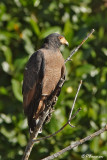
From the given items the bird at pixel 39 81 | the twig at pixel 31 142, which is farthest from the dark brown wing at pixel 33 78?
the twig at pixel 31 142

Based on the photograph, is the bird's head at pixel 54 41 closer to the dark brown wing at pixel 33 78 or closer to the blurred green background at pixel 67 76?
the dark brown wing at pixel 33 78

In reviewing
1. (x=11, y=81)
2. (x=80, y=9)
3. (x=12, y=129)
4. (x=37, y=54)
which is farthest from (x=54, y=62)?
(x=80, y=9)

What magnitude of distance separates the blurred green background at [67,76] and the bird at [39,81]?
791 millimetres

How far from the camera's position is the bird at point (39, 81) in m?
3.71

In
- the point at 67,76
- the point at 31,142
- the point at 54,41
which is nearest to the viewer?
the point at 31,142

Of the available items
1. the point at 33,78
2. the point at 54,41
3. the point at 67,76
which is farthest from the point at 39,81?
the point at 67,76

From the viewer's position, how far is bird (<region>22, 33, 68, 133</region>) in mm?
3705

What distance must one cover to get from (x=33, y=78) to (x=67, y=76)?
1202 mm

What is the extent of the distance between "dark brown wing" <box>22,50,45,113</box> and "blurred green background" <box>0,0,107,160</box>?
84 centimetres

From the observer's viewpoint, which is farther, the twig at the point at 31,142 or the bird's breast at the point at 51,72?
the bird's breast at the point at 51,72

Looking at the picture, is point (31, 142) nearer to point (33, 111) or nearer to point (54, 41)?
point (33, 111)

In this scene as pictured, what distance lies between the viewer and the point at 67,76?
4906 millimetres

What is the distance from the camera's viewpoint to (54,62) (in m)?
3.74

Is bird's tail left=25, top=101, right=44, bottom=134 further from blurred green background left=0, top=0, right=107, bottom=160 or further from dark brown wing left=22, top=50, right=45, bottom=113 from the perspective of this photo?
blurred green background left=0, top=0, right=107, bottom=160
